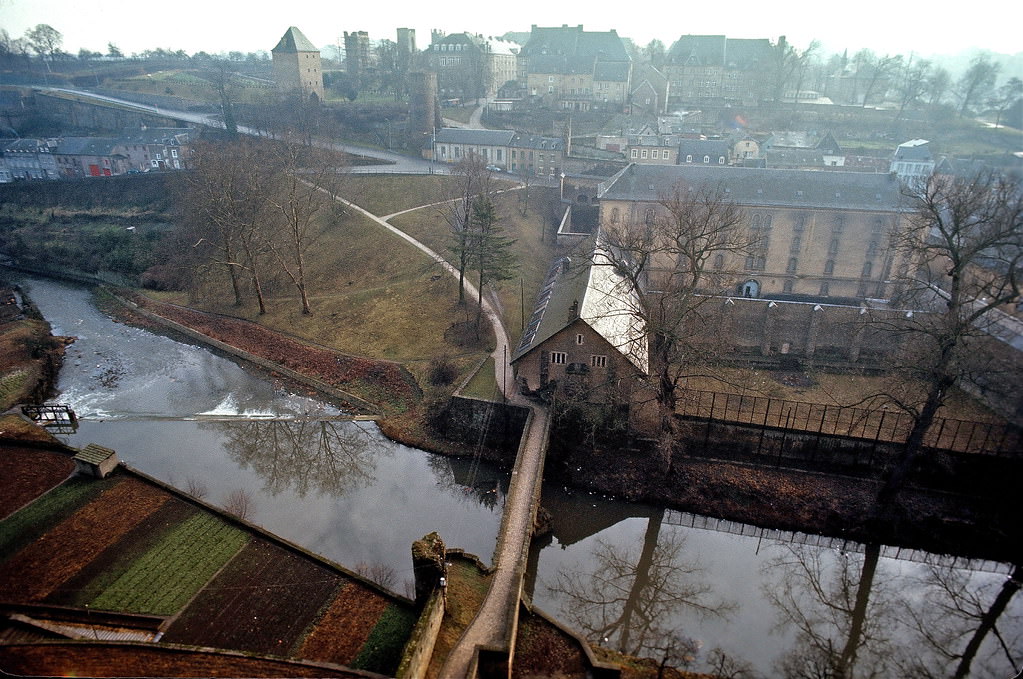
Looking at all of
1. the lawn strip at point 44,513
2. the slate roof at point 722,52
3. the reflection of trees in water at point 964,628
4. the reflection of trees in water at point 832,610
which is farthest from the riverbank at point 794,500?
the slate roof at point 722,52

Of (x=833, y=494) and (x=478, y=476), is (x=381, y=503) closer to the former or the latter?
(x=478, y=476)

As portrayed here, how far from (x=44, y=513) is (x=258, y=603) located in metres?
8.15

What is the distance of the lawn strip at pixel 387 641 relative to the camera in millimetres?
12734

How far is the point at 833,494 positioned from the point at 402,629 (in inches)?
615

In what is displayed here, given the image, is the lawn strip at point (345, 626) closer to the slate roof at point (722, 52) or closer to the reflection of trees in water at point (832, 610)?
the reflection of trees in water at point (832, 610)

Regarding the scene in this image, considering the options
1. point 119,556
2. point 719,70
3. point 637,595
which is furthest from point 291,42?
point 637,595

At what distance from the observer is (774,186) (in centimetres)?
3516

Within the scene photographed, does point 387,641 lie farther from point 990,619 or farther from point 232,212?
point 232,212

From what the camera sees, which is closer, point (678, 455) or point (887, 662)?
point (887, 662)

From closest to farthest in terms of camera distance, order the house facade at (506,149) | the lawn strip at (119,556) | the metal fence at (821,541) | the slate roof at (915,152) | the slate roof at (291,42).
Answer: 1. the lawn strip at (119,556)
2. the metal fence at (821,541)
3. the slate roof at (915,152)
4. the house facade at (506,149)
5. the slate roof at (291,42)

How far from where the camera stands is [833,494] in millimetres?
20672

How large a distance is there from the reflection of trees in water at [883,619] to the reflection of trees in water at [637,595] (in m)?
2.22

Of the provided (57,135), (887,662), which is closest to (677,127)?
(887,662)

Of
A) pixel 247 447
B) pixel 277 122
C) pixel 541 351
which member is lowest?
pixel 247 447
